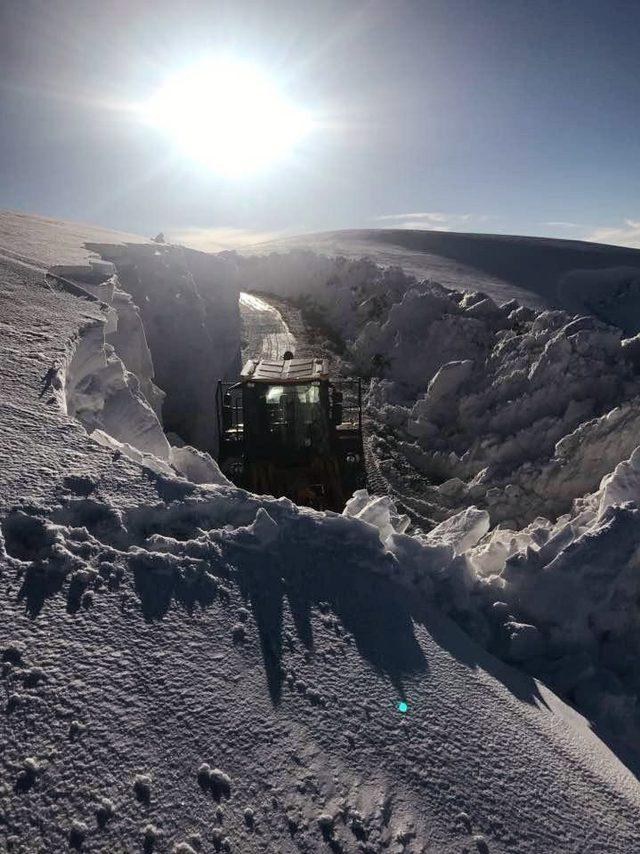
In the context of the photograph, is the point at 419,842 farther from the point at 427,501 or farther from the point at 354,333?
the point at 354,333

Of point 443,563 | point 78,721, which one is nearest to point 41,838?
point 78,721

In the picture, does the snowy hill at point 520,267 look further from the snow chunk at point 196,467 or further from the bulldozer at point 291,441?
the snow chunk at point 196,467

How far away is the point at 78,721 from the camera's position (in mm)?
2176

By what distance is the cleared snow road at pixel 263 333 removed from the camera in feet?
60.5

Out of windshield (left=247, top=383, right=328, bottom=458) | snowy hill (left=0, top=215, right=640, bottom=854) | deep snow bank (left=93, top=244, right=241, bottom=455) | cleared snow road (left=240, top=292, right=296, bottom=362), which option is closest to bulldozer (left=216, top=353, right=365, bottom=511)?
windshield (left=247, top=383, right=328, bottom=458)

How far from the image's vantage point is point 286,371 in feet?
32.4

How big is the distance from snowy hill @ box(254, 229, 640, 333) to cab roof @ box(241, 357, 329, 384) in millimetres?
11601

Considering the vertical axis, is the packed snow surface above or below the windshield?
above

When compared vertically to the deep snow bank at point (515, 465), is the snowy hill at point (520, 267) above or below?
above

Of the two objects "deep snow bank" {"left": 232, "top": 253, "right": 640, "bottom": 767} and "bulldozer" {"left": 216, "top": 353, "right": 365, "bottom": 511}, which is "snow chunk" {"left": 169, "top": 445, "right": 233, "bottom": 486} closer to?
"deep snow bank" {"left": 232, "top": 253, "right": 640, "bottom": 767}

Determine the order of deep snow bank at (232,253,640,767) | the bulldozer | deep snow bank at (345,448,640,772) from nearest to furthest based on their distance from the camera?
deep snow bank at (345,448,640,772), deep snow bank at (232,253,640,767), the bulldozer

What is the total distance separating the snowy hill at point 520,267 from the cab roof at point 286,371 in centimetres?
1160

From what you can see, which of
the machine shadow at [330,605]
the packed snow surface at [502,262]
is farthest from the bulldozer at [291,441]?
the packed snow surface at [502,262]

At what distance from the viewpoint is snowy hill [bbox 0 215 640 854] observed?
82.0 inches
